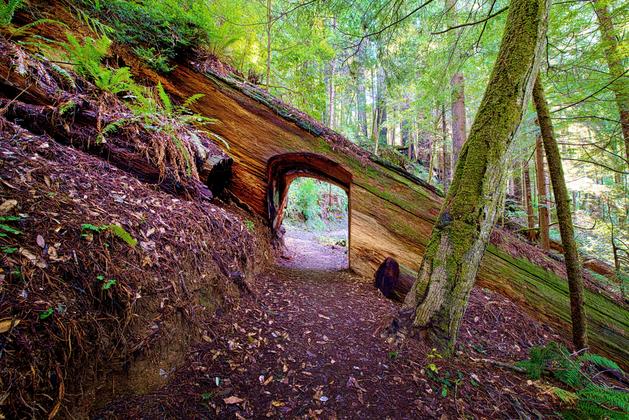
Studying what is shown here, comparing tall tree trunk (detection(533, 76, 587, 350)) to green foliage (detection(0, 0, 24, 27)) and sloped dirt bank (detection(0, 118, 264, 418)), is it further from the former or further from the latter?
green foliage (detection(0, 0, 24, 27))

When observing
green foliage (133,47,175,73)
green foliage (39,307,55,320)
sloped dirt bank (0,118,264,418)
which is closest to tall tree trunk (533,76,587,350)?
sloped dirt bank (0,118,264,418)

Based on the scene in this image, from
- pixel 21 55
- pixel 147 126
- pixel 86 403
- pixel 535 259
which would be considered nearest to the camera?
pixel 86 403

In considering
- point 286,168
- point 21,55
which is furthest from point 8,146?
point 286,168

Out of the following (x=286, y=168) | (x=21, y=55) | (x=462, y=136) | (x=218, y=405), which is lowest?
(x=218, y=405)

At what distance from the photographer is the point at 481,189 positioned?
269cm

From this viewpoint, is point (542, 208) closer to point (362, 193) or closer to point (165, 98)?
point (362, 193)

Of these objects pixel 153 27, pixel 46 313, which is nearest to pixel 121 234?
pixel 46 313

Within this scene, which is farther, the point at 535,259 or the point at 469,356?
the point at 535,259

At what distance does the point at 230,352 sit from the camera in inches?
97.4

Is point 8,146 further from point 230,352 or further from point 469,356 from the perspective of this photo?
point 469,356

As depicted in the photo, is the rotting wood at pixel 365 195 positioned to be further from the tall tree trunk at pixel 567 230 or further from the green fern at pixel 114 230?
the green fern at pixel 114 230

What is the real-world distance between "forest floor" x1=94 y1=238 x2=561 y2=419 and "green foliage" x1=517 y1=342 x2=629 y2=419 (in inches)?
7.8

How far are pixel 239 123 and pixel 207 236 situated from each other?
2972mm

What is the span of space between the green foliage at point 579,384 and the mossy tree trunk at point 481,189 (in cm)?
87
